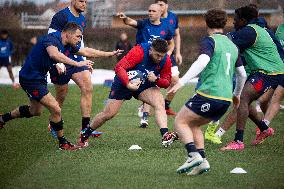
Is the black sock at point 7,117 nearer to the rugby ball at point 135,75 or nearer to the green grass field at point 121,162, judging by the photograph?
the green grass field at point 121,162

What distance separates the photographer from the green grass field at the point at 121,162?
943cm

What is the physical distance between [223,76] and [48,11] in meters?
25.1

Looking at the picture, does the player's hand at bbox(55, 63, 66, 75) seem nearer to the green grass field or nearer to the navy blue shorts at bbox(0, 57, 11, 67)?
the green grass field

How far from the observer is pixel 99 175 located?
32.4 feet

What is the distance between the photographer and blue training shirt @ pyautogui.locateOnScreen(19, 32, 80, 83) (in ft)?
37.5

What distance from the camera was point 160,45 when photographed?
11242 millimetres

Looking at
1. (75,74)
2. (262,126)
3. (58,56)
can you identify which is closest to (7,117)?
(75,74)

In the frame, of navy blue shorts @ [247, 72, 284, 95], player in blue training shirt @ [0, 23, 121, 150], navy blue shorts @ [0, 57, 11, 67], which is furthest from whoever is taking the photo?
navy blue shorts @ [0, 57, 11, 67]

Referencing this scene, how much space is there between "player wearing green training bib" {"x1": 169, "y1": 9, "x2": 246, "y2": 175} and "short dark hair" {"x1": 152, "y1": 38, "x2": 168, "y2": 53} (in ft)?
4.19

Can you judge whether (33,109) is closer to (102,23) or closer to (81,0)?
(81,0)

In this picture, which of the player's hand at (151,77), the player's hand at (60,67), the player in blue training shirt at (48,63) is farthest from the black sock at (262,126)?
the player's hand at (60,67)

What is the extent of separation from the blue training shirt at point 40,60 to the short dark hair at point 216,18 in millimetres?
2490

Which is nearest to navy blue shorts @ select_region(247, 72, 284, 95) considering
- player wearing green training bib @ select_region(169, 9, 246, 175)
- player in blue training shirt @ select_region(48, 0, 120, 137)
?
player wearing green training bib @ select_region(169, 9, 246, 175)

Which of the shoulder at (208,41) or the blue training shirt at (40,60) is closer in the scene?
the shoulder at (208,41)
